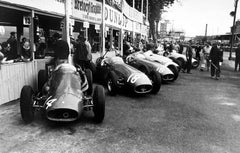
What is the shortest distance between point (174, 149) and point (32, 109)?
109 inches

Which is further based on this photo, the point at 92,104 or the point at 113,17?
the point at 113,17

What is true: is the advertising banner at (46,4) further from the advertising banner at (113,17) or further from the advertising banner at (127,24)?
the advertising banner at (127,24)

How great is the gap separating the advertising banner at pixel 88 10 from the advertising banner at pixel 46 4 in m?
1.40

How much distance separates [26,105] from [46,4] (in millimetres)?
4118

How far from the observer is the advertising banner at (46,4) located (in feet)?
22.7

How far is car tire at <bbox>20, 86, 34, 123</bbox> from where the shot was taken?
16.3 ft

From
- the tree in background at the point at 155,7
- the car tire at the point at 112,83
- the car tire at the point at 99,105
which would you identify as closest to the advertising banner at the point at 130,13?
the tree in background at the point at 155,7

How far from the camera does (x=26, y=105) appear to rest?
4.98 metres

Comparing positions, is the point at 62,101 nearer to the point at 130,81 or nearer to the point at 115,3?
the point at 130,81

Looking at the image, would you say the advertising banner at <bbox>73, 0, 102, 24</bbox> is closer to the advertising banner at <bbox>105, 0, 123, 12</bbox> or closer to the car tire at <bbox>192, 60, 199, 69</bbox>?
the advertising banner at <bbox>105, 0, 123, 12</bbox>

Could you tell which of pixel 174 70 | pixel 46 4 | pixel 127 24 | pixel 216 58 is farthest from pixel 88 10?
pixel 127 24

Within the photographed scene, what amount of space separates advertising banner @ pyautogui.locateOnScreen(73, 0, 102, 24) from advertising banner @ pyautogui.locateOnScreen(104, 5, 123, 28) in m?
1.00

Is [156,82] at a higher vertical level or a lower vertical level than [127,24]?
lower

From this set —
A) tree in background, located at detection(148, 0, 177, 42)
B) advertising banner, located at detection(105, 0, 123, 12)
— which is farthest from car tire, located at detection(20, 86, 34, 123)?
tree in background, located at detection(148, 0, 177, 42)
